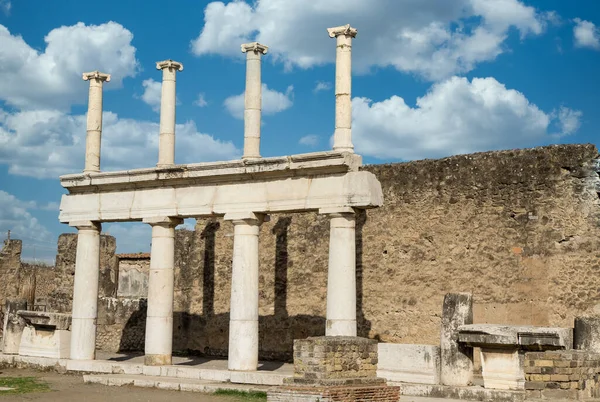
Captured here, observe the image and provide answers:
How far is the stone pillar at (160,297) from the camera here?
16.7 m

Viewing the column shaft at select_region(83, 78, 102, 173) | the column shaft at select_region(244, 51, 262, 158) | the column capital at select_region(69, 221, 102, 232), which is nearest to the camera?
the column shaft at select_region(244, 51, 262, 158)

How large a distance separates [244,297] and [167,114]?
4.11m

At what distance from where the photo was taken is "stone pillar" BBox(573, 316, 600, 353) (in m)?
12.6

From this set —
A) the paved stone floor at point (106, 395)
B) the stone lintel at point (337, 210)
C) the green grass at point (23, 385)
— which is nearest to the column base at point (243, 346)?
the paved stone floor at point (106, 395)

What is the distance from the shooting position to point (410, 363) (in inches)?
541

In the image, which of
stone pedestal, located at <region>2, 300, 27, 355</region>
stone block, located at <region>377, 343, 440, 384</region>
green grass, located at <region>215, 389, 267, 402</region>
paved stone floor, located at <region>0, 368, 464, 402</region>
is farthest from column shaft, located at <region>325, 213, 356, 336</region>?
stone pedestal, located at <region>2, 300, 27, 355</region>

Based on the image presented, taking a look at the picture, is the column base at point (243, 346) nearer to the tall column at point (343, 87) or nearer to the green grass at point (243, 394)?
the green grass at point (243, 394)

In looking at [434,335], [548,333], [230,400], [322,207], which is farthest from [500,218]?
[230,400]

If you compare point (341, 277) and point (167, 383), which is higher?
point (341, 277)

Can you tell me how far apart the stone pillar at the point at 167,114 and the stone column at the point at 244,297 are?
1950mm

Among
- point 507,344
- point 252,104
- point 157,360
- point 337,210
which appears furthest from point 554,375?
point 157,360

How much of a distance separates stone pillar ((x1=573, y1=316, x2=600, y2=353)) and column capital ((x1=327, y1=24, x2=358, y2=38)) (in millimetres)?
6048

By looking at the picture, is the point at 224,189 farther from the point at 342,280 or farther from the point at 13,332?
the point at 13,332

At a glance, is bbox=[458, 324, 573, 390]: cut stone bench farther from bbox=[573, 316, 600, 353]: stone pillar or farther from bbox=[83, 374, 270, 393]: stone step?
bbox=[83, 374, 270, 393]: stone step
